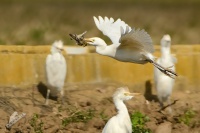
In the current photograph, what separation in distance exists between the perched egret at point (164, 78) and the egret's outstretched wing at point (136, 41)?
2.48 metres

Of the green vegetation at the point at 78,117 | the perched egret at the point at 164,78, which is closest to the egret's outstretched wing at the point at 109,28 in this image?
the green vegetation at the point at 78,117

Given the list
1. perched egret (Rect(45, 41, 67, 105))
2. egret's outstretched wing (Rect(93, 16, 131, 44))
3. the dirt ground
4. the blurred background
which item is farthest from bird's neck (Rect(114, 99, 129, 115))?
the blurred background

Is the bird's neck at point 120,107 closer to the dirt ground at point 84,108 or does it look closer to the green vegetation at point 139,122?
the green vegetation at point 139,122

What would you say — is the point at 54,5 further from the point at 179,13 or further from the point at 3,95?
the point at 3,95

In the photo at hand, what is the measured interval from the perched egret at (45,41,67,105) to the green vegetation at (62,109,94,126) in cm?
186

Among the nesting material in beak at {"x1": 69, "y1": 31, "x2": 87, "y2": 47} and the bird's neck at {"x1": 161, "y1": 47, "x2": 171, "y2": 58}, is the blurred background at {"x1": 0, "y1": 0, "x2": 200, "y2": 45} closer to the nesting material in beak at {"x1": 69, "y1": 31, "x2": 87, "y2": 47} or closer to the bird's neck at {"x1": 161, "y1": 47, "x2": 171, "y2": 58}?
the bird's neck at {"x1": 161, "y1": 47, "x2": 171, "y2": 58}

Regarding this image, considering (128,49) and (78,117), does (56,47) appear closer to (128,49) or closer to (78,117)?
(78,117)

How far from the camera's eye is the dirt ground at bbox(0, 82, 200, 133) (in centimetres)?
1510

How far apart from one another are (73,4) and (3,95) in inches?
457

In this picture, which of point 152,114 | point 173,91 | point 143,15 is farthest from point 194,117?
point 143,15

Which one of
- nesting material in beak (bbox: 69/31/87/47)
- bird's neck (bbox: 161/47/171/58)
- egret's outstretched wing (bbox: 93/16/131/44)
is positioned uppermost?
egret's outstretched wing (bbox: 93/16/131/44)

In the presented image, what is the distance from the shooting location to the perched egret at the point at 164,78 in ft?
56.5

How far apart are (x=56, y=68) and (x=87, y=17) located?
8.92 metres

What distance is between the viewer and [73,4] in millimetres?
27984
